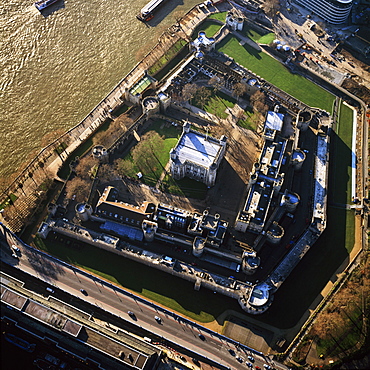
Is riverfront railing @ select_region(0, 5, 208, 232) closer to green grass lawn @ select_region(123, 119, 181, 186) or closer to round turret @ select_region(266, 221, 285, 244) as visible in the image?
green grass lawn @ select_region(123, 119, 181, 186)

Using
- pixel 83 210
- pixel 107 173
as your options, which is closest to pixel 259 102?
pixel 107 173

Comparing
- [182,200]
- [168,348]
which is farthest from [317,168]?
[168,348]

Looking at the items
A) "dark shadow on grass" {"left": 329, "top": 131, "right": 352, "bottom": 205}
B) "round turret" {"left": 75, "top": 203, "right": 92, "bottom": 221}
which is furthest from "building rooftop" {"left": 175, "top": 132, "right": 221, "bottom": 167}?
"dark shadow on grass" {"left": 329, "top": 131, "right": 352, "bottom": 205}

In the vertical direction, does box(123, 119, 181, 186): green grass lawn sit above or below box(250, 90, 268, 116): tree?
below

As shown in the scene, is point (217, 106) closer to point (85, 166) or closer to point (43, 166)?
point (85, 166)

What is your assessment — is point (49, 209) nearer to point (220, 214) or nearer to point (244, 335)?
point (220, 214)

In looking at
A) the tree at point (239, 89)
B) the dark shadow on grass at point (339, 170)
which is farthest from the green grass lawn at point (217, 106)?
the dark shadow on grass at point (339, 170)
